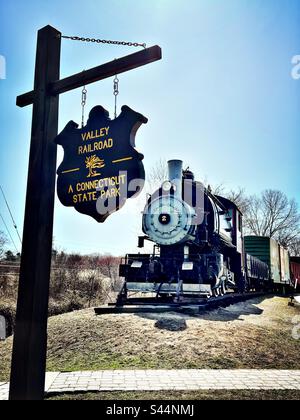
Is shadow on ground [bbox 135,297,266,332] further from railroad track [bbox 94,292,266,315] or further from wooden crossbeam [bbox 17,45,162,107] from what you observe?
wooden crossbeam [bbox 17,45,162,107]

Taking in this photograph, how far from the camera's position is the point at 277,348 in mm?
6859

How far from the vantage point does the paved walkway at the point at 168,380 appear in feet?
14.7

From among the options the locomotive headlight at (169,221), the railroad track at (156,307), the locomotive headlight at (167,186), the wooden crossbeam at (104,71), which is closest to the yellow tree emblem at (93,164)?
the wooden crossbeam at (104,71)

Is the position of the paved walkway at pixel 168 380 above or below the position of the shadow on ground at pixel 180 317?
below

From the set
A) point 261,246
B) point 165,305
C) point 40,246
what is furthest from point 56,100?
point 261,246

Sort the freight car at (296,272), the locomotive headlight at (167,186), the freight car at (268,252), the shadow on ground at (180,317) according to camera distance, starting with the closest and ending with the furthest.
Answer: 1. the shadow on ground at (180,317)
2. the locomotive headlight at (167,186)
3. the freight car at (268,252)
4. the freight car at (296,272)

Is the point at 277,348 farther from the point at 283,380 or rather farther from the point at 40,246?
the point at 40,246

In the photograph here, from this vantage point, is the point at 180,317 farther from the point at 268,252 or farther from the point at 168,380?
the point at 268,252

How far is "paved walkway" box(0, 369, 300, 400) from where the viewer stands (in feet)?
14.7

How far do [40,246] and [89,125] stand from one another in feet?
3.79

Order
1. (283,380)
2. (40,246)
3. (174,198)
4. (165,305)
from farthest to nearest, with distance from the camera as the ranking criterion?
(174,198), (165,305), (283,380), (40,246)

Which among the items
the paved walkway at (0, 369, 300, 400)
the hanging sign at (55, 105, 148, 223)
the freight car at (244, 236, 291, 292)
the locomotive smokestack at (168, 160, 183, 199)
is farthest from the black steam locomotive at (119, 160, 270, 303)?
the freight car at (244, 236, 291, 292)

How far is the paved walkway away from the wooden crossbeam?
350 cm

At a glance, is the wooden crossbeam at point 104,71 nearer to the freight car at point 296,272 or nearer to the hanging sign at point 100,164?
the hanging sign at point 100,164
